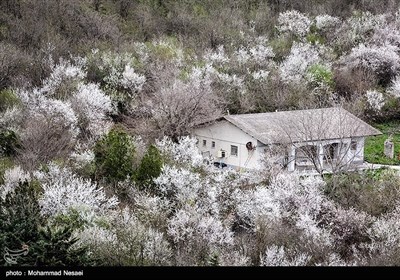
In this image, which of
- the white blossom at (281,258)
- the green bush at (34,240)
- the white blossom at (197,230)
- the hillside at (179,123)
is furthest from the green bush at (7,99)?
the white blossom at (281,258)

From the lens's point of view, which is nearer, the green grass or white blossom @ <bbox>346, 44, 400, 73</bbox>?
the green grass

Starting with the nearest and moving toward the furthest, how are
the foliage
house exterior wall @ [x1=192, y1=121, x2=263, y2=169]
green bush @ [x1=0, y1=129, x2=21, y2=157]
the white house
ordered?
the foliage
green bush @ [x1=0, y1=129, x2=21, y2=157]
the white house
house exterior wall @ [x1=192, y1=121, x2=263, y2=169]

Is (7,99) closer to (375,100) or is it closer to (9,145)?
(9,145)

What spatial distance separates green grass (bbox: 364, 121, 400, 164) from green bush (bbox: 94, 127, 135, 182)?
54.5ft

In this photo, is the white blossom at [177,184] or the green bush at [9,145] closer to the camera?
the white blossom at [177,184]

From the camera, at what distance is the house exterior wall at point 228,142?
1333 inches

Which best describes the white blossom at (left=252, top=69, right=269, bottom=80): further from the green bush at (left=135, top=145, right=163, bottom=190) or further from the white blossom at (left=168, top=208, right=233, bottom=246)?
the white blossom at (left=168, top=208, right=233, bottom=246)

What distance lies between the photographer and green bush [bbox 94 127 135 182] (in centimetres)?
2667

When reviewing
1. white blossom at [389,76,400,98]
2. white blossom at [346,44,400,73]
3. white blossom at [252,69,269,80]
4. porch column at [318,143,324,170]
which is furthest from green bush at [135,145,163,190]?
white blossom at [346,44,400,73]

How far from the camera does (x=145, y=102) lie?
120 ft

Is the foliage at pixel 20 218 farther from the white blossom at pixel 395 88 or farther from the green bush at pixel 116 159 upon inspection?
the white blossom at pixel 395 88

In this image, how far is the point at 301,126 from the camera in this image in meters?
33.9

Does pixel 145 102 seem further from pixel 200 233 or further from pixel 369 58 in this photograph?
pixel 369 58
